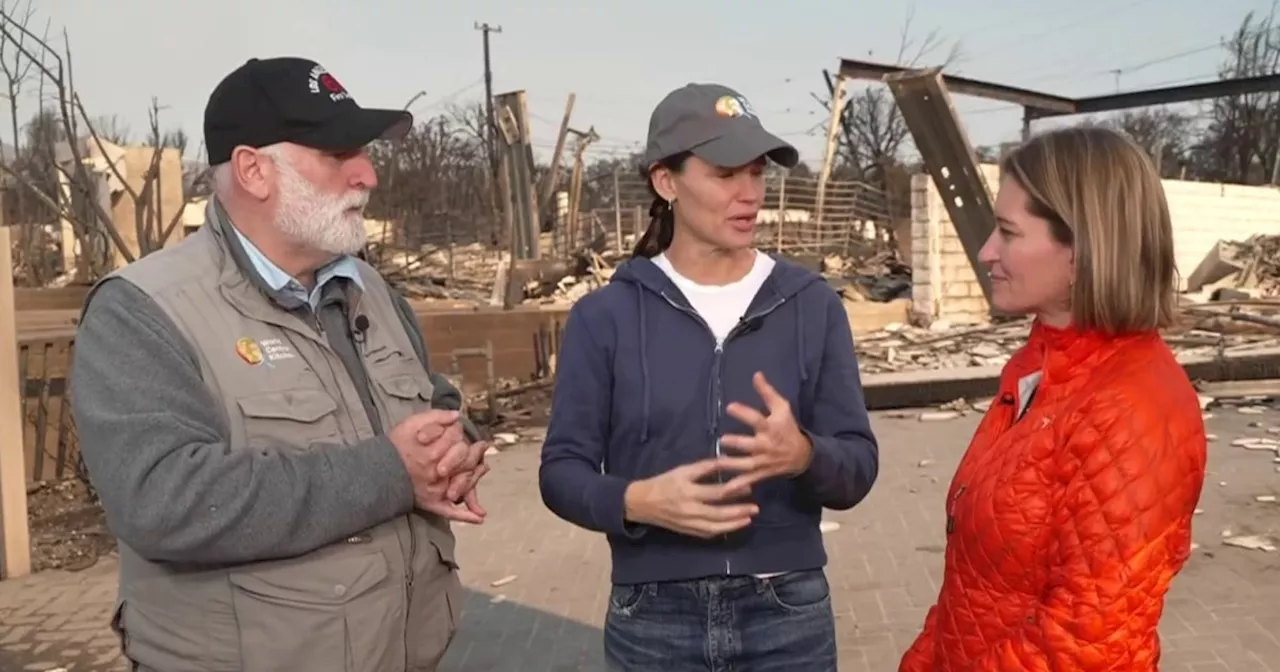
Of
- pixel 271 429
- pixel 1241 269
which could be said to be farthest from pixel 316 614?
pixel 1241 269

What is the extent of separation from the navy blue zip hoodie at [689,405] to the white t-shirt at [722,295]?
32mm

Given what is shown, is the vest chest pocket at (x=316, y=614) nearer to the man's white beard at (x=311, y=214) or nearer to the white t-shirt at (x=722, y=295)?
the man's white beard at (x=311, y=214)

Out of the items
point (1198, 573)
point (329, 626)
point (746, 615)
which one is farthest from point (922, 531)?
point (329, 626)

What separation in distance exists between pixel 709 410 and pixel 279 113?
3.64 feet

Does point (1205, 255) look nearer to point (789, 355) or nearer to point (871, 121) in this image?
point (789, 355)

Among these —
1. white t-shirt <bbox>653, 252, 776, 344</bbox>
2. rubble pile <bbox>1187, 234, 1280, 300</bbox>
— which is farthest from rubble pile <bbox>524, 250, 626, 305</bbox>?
white t-shirt <bbox>653, 252, 776, 344</bbox>

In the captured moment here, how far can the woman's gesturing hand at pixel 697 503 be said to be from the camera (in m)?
2.04

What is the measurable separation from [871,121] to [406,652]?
44.4 m

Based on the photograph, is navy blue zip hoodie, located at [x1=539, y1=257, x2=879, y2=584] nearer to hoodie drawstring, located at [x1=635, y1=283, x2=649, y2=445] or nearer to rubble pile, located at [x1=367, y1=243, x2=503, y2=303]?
hoodie drawstring, located at [x1=635, y1=283, x2=649, y2=445]

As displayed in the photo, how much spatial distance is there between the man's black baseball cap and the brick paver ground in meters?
3.25

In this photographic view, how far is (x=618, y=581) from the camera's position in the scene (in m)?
2.39

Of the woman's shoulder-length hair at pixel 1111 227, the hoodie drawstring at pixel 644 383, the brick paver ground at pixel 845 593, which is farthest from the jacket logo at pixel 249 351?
the brick paver ground at pixel 845 593

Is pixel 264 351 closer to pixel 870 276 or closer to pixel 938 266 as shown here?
pixel 938 266

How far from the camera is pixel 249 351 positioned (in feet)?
6.86
